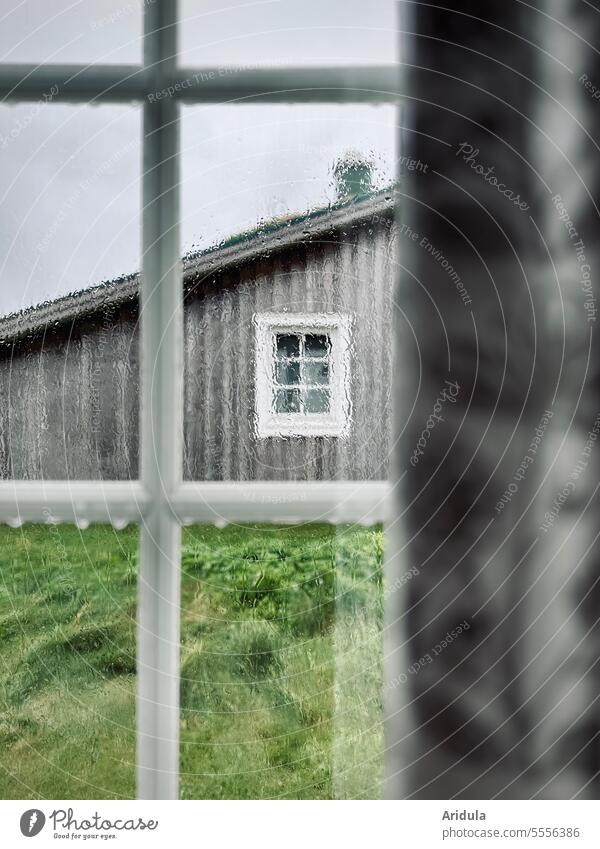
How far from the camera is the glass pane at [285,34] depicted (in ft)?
1.32

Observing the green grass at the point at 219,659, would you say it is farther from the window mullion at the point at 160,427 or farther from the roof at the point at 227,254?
the roof at the point at 227,254

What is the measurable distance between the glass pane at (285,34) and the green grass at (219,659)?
34 cm

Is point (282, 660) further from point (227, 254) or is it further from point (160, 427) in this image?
point (227, 254)

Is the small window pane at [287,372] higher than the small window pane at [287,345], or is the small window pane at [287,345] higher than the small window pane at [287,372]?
the small window pane at [287,345]

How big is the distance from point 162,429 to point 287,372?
101 mm

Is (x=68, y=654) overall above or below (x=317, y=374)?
below

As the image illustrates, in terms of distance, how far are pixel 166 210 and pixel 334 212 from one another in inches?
4.8

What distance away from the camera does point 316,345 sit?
41cm

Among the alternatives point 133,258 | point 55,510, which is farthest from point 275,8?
point 55,510
